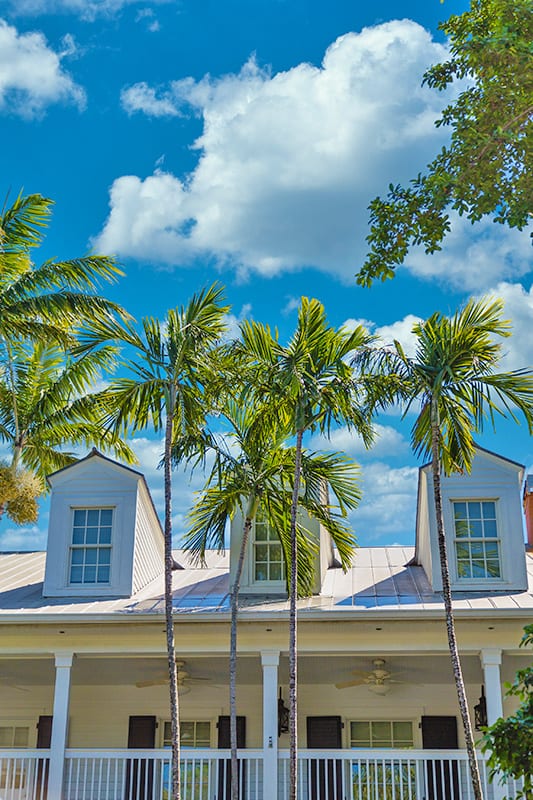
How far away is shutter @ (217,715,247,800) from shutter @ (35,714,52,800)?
249 cm

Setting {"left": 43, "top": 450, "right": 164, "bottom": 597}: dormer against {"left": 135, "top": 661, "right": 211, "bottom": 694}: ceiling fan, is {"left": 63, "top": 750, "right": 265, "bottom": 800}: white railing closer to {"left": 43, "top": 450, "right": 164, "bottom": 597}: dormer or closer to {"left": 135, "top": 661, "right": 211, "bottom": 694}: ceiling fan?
{"left": 135, "top": 661, "right": 211, "bottom": 694}: ceiling fan

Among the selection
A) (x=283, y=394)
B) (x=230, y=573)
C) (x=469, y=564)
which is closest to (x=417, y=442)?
(x=283, y=394)

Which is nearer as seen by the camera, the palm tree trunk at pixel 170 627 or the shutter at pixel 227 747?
the palm tree trunk at pixel 170 627

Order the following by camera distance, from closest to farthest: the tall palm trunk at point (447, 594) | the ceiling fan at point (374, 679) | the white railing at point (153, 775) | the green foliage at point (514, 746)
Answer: the green foliage at point (514, 746) < the tall palm trunk at point (447, 594) < the white railing at point (153, 775) < the ceiling fan at point (374, 679)

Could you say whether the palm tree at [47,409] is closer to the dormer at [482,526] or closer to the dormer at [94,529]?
the dormer at [94,529]

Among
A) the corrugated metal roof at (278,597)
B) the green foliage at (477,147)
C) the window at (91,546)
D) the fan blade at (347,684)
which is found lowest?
the fan blade at (347,684)

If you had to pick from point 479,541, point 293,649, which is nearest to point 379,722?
point 479,541

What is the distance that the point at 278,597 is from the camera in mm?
13875

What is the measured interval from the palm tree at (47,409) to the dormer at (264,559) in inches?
137

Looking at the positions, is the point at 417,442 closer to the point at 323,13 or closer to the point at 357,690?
the point at 357,690

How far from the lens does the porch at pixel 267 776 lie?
12086 mm

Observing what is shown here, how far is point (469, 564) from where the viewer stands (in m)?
13.8

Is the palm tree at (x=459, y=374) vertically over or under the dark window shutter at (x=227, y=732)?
over

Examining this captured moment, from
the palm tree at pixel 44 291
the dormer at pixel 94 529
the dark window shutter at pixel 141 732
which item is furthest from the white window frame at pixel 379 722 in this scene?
the palm tree at pixel 44 291
